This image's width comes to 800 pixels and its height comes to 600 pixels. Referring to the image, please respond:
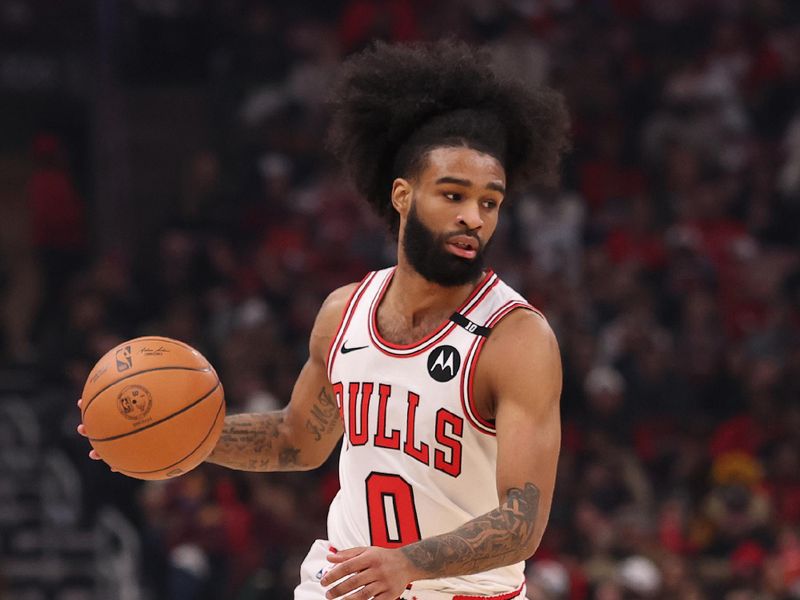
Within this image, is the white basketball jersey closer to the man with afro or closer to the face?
the man with afro

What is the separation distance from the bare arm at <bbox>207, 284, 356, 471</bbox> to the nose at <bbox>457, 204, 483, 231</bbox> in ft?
2.38

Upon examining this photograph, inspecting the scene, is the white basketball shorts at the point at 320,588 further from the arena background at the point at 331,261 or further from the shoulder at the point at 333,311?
the arena background at the point at 331,261

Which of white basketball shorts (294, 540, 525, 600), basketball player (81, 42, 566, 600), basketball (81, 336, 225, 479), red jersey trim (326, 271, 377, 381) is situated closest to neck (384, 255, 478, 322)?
basketball player (81, 42, 566, 600)

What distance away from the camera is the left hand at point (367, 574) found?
12.3 ft

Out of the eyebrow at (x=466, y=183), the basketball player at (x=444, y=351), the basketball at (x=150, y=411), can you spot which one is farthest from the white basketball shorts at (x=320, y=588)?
the eyebrow at (x=466, y=183)

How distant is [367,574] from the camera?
3754 millimetres

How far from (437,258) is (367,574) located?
3.91 feet

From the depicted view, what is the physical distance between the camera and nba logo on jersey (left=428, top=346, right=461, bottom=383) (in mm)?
4496

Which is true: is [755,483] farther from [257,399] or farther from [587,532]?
[257,399]

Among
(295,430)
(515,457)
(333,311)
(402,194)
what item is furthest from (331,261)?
(515,457)

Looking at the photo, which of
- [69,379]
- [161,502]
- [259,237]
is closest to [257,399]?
[161,502]

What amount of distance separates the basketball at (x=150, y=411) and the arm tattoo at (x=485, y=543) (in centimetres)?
104

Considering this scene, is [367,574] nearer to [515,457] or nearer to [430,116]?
[515,457]

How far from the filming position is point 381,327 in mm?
4793
